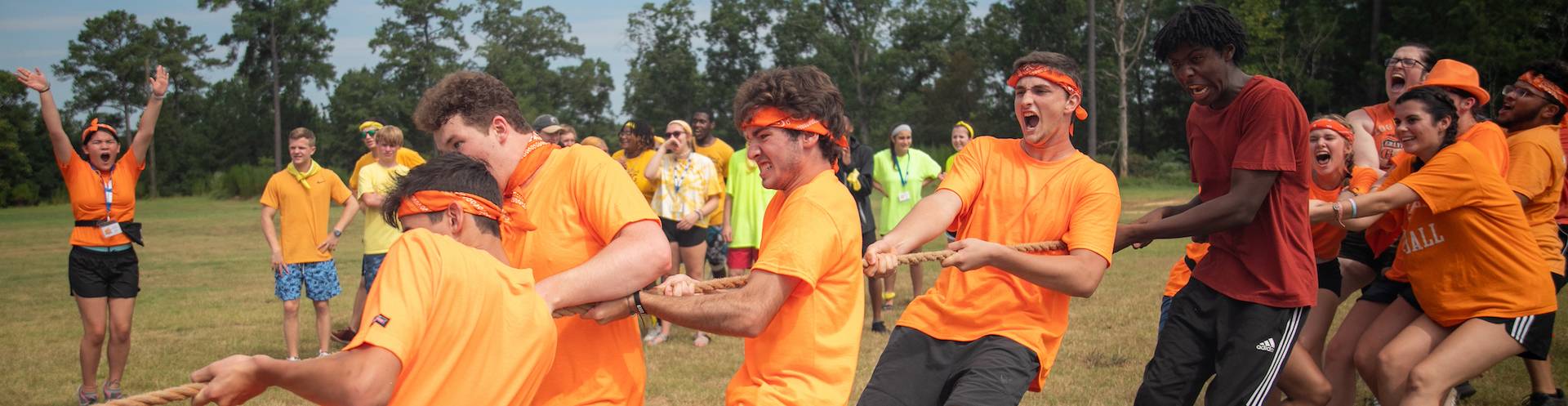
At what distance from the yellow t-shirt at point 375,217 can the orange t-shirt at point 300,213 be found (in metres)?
0.35

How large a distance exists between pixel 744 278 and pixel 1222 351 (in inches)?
88.5

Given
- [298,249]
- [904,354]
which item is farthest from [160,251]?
[904,354]

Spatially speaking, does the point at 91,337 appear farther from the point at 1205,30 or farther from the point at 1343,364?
the point at 1343,364

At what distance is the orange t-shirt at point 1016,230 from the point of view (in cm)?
398

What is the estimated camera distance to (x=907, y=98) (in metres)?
68.6

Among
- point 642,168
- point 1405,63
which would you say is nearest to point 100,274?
point 642,168

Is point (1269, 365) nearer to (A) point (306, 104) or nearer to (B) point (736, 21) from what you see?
(B) point (736, 21)

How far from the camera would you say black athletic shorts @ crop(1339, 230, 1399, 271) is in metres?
6.24

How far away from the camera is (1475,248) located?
5.02 meters

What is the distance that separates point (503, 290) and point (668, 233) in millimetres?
7463

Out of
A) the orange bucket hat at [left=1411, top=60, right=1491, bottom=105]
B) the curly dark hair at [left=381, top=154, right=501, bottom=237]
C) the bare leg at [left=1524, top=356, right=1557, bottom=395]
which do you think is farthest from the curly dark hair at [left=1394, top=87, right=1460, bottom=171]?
the curly dark hair at [left=381, top=154, right=501, bottom=237]

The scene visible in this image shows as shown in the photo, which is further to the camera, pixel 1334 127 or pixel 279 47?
pixel 279 47

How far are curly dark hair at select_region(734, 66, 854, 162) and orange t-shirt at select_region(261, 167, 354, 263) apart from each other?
675cm

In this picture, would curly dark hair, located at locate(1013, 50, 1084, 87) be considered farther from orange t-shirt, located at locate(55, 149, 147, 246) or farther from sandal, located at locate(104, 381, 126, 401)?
sandal, located at locate(104, 381, 126, 401)
